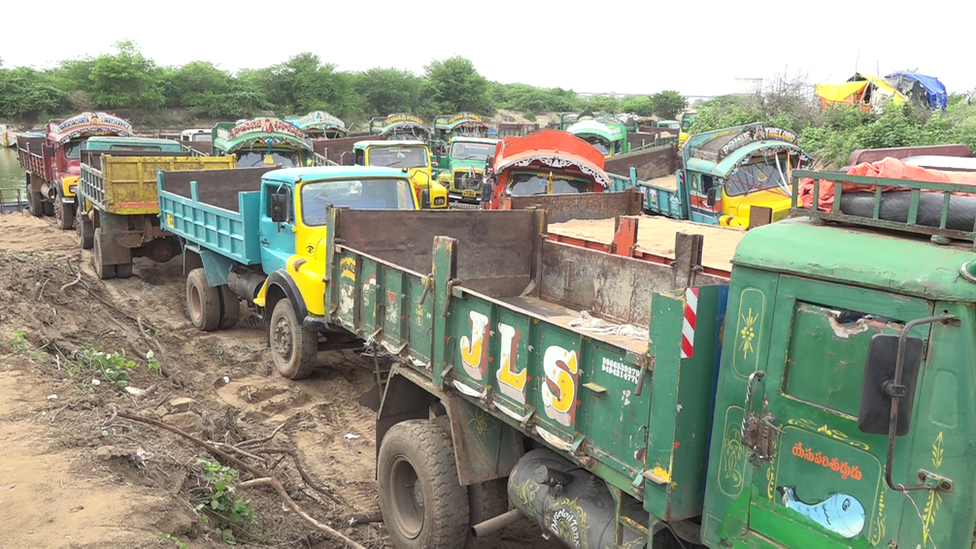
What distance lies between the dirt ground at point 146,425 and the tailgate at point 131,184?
136cm

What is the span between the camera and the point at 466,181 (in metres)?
17.8

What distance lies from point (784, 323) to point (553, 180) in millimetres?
9960

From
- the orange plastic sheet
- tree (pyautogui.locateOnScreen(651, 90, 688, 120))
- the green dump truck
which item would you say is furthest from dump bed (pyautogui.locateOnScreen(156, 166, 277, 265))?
tree (pyautogui.locateOnScreen(651, 90, 688, 120))

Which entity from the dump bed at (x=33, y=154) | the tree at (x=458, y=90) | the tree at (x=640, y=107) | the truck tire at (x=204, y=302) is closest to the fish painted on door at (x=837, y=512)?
the truck tire at (x=204, y=302)

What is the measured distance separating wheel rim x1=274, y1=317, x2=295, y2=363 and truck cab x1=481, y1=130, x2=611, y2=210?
16.2 feet

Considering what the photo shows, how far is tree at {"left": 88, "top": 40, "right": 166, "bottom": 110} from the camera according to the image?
4934cm

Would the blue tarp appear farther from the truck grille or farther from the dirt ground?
the dirt ground

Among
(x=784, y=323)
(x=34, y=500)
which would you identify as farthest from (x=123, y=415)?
(x=784, y=323)

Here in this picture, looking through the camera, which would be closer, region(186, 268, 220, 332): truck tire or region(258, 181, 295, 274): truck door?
region(258, 181, 295, 274): truck door

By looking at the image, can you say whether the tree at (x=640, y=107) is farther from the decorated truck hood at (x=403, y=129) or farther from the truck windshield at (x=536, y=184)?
the truck windshield at (x=536, y=184)

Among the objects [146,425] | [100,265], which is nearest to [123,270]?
[100,265]

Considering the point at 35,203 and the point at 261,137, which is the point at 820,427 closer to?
the point at 261,137

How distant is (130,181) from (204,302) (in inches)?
123

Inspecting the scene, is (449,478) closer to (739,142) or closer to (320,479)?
(320,479)
